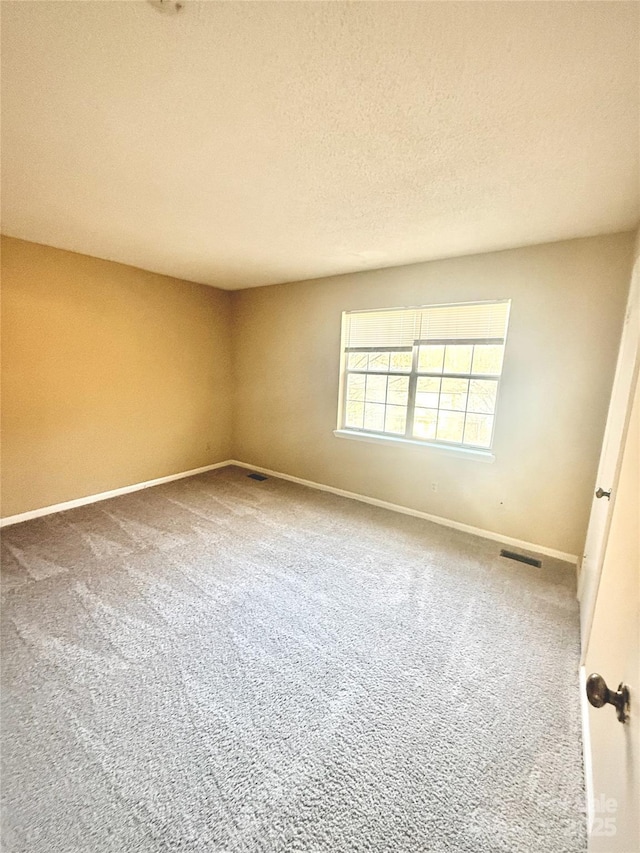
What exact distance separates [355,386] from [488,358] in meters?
1.39

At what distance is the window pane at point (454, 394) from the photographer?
3025 mm

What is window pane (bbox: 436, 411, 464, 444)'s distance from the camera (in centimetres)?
309

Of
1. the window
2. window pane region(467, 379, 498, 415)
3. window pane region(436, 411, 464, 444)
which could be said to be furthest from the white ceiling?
window pane region(436, 411, 464, 444)

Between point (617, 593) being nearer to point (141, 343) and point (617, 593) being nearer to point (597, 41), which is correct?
point (597, 41)

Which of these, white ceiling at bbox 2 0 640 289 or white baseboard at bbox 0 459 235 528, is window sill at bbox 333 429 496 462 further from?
white baseboard at bbox 0 459 235 528

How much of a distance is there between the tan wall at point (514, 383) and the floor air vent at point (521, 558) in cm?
21

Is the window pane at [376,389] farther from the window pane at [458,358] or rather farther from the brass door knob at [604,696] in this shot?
the brass door knob at [604,696]

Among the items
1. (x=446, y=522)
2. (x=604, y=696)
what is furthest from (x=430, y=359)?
(x=604, y=696)

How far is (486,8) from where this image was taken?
864 millimetres

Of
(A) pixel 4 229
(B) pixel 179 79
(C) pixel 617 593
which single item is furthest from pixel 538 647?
(A) pixel 4 229

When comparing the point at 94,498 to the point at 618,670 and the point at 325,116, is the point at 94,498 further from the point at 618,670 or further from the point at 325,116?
the point at 618,670

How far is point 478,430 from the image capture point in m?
2.99

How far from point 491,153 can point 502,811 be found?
8.41 ft

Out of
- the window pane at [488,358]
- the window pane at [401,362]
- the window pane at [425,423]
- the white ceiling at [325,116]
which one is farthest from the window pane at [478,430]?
the white ceiling at [325,116]
